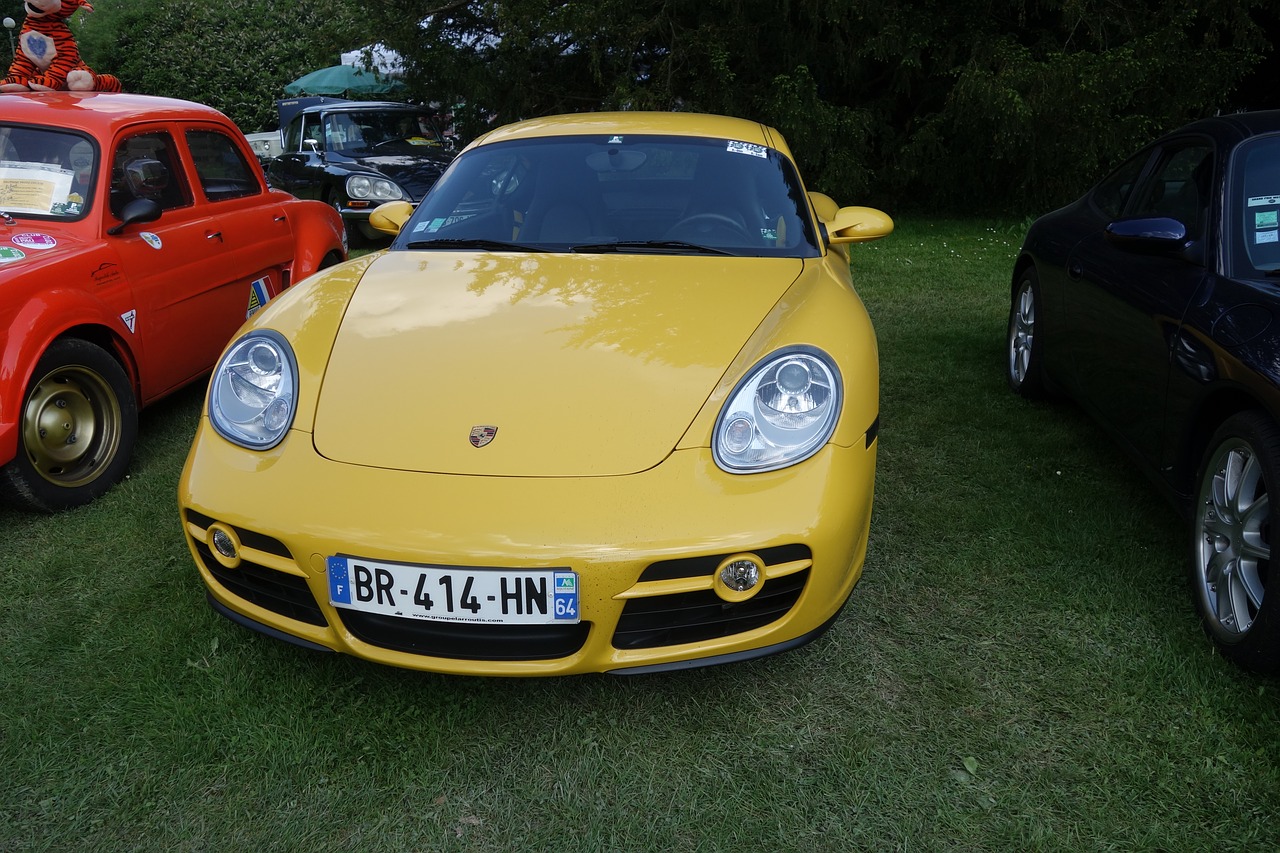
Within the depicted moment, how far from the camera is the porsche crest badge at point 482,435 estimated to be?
86.3 inches

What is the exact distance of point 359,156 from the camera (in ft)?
29.6

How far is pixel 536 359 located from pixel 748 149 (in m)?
1.53

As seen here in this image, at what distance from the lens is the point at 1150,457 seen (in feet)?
9.71

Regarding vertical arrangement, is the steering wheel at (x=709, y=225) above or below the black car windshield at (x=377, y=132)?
above

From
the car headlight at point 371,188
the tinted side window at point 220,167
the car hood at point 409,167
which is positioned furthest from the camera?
the car hood at point 409,167

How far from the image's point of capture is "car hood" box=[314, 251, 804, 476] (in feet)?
7.17

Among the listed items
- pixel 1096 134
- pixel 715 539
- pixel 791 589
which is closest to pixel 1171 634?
pixel 791 589

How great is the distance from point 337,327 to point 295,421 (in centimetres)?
41

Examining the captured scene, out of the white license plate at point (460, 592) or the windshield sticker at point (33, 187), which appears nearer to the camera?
the white license plate at point (460, 592)

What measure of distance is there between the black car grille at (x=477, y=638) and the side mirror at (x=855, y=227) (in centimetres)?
200

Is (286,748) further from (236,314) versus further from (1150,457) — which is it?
(236,314)

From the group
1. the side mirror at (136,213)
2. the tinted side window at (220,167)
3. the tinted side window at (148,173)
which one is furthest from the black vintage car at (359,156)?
the side mirror at (136,213)

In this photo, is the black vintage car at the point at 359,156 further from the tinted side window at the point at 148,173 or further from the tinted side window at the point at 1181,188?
the tinted side window at the point at 1181,188

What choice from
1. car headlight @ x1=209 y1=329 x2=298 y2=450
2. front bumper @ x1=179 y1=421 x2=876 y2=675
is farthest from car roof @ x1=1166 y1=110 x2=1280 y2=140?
car headlight @ x1=209 y1=329 x2=298 y2=450
